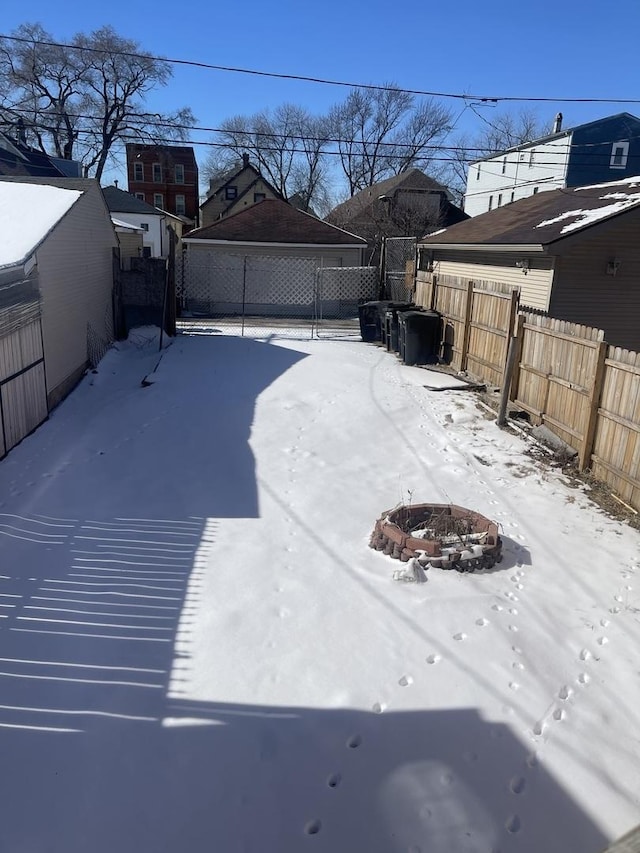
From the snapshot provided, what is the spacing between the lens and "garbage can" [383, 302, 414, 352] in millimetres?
14398

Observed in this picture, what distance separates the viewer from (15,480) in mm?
6844

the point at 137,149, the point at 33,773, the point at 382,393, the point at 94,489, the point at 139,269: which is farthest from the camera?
the point at 137,149

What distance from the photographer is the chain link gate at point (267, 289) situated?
1988cm

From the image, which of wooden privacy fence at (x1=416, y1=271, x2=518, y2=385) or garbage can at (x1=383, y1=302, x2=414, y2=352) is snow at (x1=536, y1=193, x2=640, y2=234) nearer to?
wooden privacy fence at (x1=416, y1=271, x2=518, y2=385)

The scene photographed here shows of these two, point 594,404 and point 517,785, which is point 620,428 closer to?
point 594,404

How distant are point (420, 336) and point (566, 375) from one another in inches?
214

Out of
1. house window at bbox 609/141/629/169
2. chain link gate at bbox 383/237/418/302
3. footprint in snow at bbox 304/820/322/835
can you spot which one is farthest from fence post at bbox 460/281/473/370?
house window at bbox 609/141/629/169

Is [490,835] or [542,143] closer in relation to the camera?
[490,835]

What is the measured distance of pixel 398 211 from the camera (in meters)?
30.0

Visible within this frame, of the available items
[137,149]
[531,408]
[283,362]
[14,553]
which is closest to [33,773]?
[14,553]

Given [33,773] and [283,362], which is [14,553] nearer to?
[33,773]

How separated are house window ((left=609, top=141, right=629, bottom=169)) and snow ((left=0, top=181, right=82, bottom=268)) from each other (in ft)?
110

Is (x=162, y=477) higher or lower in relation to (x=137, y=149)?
lower

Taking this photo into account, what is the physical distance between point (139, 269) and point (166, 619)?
11.8m
